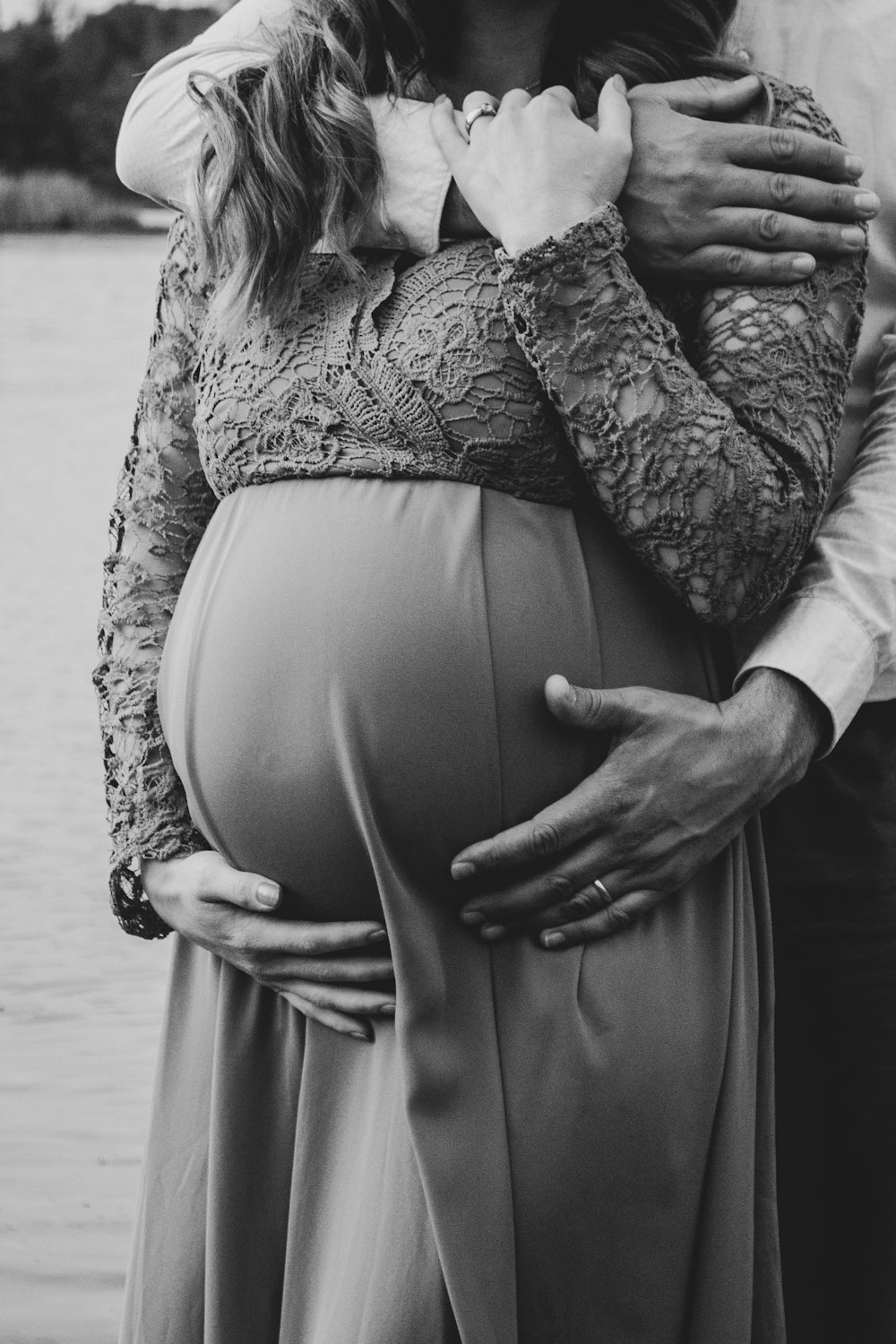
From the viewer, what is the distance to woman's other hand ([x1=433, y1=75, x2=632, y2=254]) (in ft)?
3.79

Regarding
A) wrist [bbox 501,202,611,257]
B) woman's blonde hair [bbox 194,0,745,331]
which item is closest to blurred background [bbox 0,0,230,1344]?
woman's blonde hair [bbox 194,0,745,331]

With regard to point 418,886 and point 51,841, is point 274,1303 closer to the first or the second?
point 418,886

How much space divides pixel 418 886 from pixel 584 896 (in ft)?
0.43

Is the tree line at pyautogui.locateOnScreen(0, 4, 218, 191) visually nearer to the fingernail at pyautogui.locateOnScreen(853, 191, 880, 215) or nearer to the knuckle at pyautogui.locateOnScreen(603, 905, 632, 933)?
the fingernail at pyautogui.locateOnScreen(853, 191, 880, 215)

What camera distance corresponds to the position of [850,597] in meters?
1.35

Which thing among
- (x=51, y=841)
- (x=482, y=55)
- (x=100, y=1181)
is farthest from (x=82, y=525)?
(x=482, y=55)

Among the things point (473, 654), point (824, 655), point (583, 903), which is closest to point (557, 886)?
point (583, 903)

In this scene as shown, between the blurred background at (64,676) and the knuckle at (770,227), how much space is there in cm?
73

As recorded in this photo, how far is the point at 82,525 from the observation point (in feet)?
24.0

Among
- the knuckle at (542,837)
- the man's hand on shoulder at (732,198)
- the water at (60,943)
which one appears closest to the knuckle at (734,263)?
the man's hand on shoulder at (732,198)

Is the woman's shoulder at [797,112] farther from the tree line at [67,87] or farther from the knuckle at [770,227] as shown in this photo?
the tree line at [67,87]

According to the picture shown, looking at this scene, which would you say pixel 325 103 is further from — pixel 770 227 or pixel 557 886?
pixel 557 886

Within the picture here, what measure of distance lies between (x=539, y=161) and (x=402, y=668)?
40 cm

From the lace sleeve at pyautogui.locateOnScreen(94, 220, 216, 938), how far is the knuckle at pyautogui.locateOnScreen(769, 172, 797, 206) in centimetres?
51
